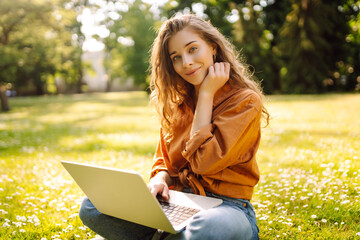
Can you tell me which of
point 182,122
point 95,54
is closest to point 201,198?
point 182,122

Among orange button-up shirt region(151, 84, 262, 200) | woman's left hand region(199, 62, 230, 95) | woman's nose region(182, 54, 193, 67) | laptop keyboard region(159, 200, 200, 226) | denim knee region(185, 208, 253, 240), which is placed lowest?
laptop keyboard region(159, 200, 200, 226)

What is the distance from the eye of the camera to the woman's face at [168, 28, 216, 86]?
8.44 feet

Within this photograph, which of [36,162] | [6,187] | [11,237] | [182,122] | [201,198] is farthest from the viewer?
[36,162]

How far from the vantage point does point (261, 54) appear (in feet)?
91.3

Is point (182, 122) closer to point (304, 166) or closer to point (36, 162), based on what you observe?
point (304, 166)

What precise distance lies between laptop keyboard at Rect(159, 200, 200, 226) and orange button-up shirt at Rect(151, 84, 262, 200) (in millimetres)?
240

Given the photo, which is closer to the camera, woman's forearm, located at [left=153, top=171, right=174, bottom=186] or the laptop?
the laptop

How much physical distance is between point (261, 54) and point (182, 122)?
2647 cm

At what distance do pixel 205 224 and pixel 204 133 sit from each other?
622mm

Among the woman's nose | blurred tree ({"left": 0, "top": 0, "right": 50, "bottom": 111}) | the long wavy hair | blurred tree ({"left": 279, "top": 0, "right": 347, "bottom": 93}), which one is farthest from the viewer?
blurred tree ({"left": 279, "top": 0, "right": 347, "bottom": 93})

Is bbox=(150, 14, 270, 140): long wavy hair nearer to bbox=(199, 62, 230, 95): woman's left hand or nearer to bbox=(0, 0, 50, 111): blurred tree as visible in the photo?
bbox=(199, 62, 230, 95): woman's left hand

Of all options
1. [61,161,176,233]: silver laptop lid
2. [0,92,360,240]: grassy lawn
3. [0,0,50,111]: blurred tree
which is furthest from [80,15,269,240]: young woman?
[0,0,50,111]: blurred tree

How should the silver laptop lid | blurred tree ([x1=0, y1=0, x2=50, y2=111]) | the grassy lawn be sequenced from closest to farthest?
1. the silver laptop lid
2. the grassy lawn
3. blurred tree ([x1=0, y1=0, x2=50, y2=111])

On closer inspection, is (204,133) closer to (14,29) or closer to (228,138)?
(228,138)
